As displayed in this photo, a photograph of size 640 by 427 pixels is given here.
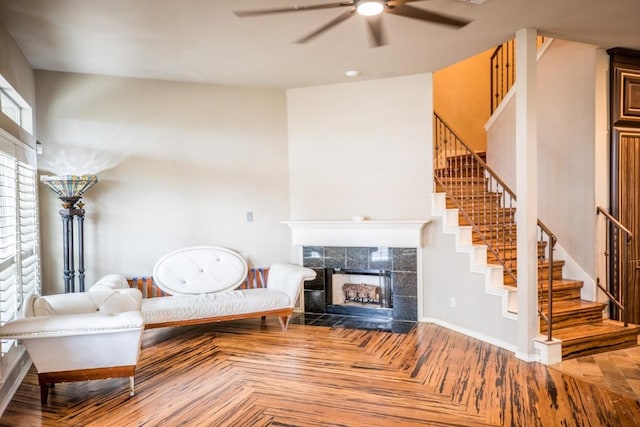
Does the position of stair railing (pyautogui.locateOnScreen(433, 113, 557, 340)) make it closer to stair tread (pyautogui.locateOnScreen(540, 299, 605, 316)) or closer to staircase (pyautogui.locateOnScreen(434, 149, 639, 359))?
staircase (pyautogui.locateOnScreen(434, 149, 639, 359))

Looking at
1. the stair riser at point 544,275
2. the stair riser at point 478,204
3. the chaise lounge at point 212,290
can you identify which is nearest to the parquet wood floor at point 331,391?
the chaise lounge at point 212,290

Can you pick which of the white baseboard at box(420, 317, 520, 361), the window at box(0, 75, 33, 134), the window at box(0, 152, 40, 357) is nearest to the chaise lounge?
the window at box(0, 152, 40, 357)

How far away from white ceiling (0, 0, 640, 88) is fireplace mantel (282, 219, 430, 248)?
169 centimetres

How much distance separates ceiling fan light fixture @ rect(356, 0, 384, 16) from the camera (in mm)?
2697

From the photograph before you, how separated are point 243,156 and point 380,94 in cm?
179

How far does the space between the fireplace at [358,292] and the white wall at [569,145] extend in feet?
6.46

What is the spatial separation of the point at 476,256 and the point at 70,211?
4.02 m

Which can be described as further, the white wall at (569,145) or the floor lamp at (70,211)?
the white wall at (569,145)

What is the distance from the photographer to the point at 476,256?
4.41 meters

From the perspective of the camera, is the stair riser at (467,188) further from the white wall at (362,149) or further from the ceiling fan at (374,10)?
the ceiling fan at (374,10)

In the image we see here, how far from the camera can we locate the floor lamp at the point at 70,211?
4121 millimetres

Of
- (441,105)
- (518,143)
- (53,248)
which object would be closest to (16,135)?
(53,248)

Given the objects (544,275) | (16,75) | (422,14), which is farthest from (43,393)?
(544,275)

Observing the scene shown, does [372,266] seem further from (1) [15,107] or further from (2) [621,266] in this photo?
(1) [15,107]
